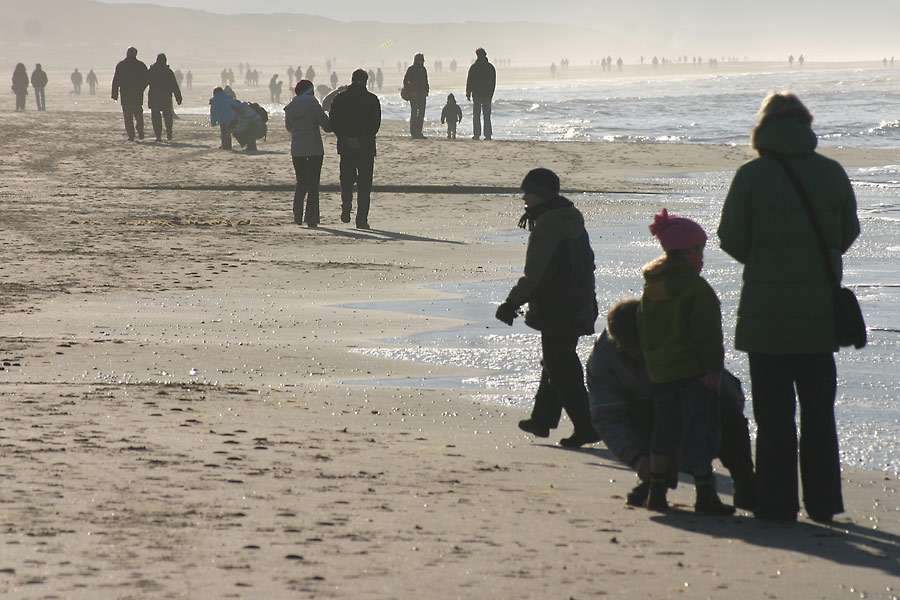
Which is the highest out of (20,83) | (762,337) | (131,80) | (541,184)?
(20,83)

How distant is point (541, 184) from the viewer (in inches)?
233

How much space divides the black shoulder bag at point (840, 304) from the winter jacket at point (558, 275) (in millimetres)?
1403

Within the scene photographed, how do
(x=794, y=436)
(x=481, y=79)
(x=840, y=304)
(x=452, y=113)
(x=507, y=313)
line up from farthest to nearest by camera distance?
1. (x=452, y=113)
2. (x=481, y=79)
3. (x=507, y=313)
4. (x=794, y=436)
5. (x=840, y=304)

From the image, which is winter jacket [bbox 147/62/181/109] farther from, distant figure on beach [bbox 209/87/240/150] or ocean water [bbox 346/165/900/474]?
ocean water [bbox 346/165/900/474]

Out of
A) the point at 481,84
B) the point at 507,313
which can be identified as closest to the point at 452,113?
the point at 481,84

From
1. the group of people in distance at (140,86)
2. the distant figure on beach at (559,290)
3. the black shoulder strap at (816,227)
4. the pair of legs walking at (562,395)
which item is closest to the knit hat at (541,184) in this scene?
the distant figure on beach at (559,290)

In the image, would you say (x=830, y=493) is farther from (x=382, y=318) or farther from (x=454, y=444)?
(x=382, y=318)

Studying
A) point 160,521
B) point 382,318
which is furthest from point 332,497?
point 382,318

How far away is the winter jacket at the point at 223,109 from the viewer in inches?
962

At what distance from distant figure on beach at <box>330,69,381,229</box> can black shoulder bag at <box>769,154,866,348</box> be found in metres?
9.28

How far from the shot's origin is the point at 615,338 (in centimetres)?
506

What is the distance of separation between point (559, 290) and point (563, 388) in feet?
1.46

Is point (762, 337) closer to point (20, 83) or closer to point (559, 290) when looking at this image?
point (559, 290)

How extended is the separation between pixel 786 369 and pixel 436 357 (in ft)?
10.8
